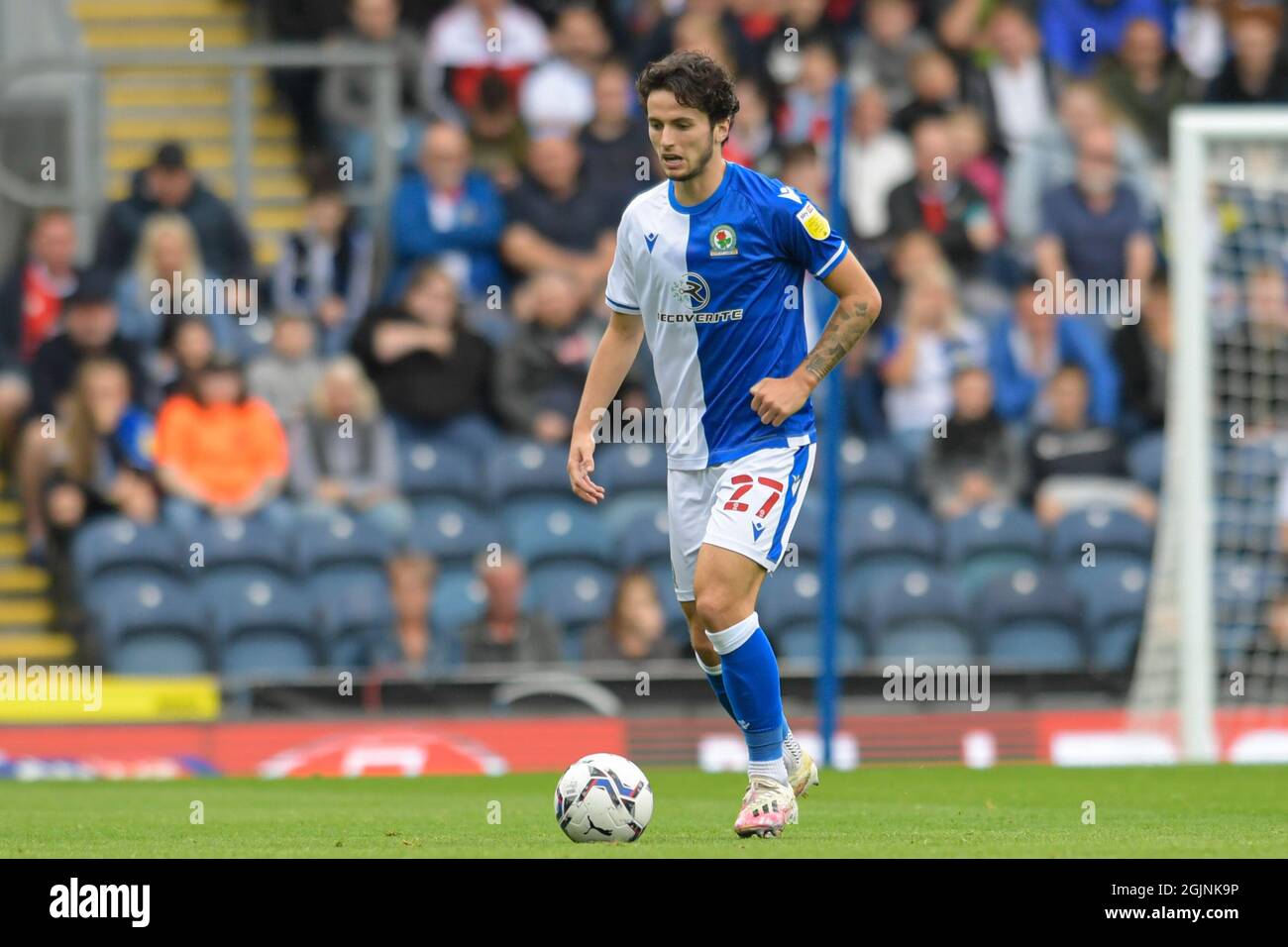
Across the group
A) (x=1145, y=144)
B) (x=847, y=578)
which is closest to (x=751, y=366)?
(x=847, y=578)

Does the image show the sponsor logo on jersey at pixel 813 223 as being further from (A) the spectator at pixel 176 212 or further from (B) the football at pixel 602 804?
(A) the spectator at pixel 176 212

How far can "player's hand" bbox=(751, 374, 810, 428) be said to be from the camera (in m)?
8.16

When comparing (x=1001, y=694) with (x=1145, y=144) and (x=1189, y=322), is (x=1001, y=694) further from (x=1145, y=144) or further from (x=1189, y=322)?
(x=1145, y=144)

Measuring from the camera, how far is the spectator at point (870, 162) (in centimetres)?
1747

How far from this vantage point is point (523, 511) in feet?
52.3

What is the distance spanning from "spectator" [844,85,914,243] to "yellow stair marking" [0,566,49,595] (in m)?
6.59

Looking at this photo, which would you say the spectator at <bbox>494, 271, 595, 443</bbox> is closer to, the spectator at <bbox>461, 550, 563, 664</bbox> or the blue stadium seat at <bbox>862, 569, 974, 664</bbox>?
the spectator at <bbox>461, 550, 563, 664</bbox>

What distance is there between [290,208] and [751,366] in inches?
448

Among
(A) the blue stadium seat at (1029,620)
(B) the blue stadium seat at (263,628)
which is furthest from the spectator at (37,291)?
(A) the blue stadium seat at (1029,620)

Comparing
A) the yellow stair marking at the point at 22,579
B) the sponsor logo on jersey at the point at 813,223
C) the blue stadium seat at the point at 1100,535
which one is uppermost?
the sponsor logo on jersey at the point at 813,223

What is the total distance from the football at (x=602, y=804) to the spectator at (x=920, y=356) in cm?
908

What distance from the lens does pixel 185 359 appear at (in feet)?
51.9

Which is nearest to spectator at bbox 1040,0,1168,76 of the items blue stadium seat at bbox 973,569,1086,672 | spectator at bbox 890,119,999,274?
spectator at bbox 890,119,999,274

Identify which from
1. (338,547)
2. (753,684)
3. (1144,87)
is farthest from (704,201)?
(1144,87)
